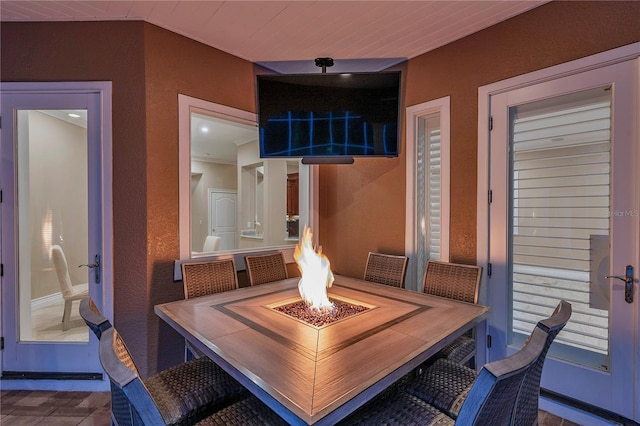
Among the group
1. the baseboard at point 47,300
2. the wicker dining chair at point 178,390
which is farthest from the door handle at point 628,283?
the baseboard at point 47,300

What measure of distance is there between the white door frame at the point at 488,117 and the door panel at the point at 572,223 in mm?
25

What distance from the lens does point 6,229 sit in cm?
→ 237

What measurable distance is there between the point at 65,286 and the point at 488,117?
376 cm

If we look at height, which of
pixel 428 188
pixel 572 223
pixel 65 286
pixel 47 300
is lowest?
pixel 47 300

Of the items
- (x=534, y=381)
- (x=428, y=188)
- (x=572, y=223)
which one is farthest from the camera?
(x=428, y=188)

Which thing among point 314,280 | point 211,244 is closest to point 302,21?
point 314,280

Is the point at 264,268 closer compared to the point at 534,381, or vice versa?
the point at 534,381

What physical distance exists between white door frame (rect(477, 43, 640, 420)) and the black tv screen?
74 centimetres

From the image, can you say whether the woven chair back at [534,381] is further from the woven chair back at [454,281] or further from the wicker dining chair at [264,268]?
the wicker dining chair at [264,268]

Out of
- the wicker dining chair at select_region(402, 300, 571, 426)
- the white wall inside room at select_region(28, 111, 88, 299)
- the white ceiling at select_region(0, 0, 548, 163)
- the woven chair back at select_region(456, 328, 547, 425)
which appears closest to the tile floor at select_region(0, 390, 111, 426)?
the white wall inside room at select_region(28, 111, 88, 299)

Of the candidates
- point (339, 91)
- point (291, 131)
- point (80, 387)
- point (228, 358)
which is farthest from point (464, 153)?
point (80, 387)

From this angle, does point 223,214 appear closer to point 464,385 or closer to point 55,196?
point 55,196

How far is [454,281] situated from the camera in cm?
226

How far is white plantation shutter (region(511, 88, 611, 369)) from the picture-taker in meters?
2.00
